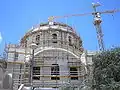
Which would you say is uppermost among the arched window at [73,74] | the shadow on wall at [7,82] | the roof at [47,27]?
the roof at [47,27]

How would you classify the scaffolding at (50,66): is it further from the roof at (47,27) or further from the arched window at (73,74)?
the roof at (47,27)

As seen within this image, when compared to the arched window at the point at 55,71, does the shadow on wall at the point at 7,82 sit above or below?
below

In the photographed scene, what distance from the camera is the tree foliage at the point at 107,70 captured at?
1586 cm

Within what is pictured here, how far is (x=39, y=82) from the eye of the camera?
2931cm

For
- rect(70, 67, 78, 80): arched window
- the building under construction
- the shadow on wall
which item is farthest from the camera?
rect(70, 67, 78, 80): arched window

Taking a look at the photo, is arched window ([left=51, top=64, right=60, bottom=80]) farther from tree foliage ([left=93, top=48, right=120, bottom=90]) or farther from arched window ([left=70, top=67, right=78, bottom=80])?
tree foliage ([left=93, top=48, right=120, bottom=90])

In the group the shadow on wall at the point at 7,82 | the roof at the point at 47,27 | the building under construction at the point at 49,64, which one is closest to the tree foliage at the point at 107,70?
the shadow on wall at the point at 7,82

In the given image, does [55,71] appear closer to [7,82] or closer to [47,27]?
[47,27]

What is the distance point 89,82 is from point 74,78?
13.5m

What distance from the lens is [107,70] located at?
54.1 feet

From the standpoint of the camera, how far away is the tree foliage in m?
15.9

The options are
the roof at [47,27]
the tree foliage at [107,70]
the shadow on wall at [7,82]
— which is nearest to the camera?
the shadow on wall at [7,82]

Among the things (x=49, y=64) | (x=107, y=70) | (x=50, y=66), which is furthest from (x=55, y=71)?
(x=107, y=70)

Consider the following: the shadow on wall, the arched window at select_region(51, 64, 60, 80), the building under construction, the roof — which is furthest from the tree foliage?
the roof
